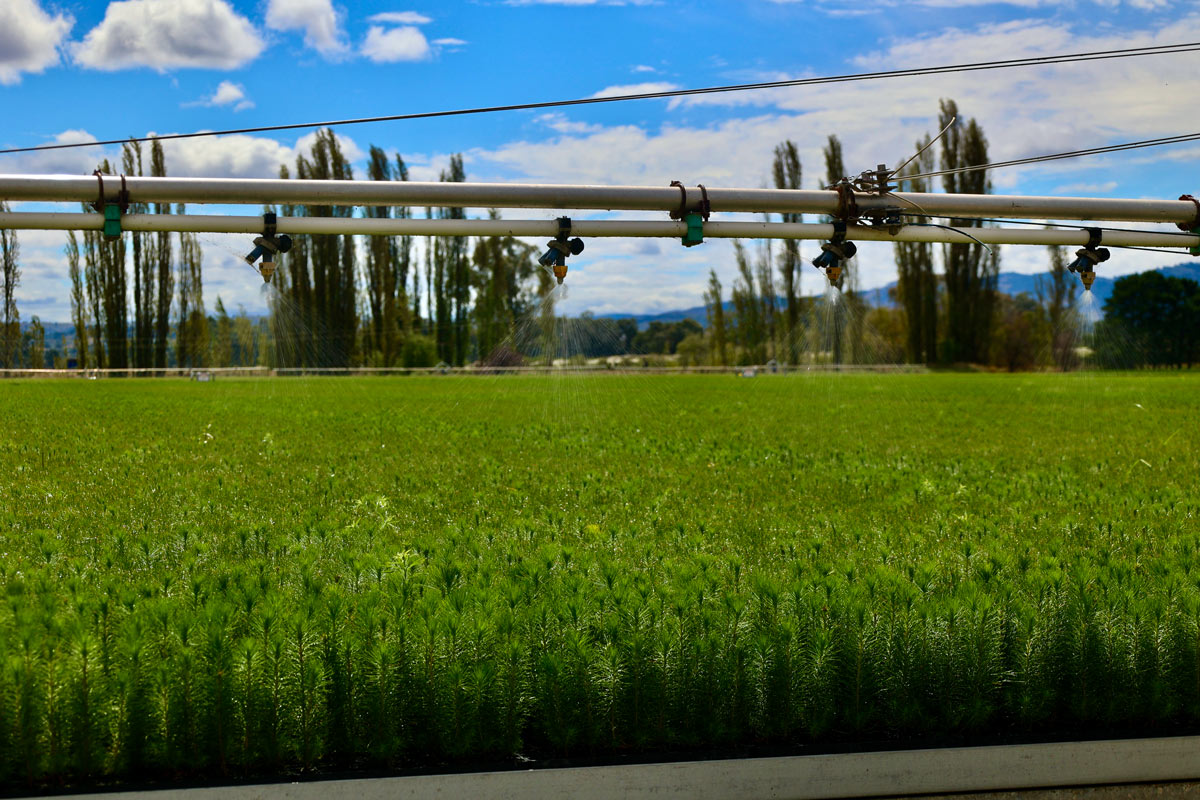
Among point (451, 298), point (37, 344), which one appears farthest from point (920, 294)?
point (37, 344)

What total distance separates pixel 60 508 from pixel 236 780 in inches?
190

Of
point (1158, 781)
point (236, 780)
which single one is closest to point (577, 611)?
point (236, 780)

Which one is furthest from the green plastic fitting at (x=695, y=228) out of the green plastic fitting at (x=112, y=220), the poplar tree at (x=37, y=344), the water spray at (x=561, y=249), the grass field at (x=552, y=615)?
the poplar tree at (x=37, y=344)

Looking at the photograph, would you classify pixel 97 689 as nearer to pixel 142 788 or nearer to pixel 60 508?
pixel 142 788

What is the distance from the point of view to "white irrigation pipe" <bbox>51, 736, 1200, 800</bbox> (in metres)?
4.19

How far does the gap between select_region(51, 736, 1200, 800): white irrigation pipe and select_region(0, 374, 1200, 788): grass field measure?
0.17 meters

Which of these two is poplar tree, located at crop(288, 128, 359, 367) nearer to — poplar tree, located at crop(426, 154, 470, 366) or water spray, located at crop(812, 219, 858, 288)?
poplar tree, located at crop(426, 154, 470, 366)

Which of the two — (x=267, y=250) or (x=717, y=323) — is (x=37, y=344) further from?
(x=717, y=323)

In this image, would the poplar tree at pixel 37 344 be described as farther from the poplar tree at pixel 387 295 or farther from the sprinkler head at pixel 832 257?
the poplar tree at pixel 387 295

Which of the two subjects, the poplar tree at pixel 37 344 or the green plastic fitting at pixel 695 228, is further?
the poplar tree at pixel 37 344

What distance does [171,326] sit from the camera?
49.2 meters

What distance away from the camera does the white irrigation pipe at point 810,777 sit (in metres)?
4.19

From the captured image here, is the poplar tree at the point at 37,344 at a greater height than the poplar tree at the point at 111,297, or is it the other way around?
the poplar tree at the point at 111,297

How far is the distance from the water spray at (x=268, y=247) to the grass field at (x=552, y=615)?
1.65m
